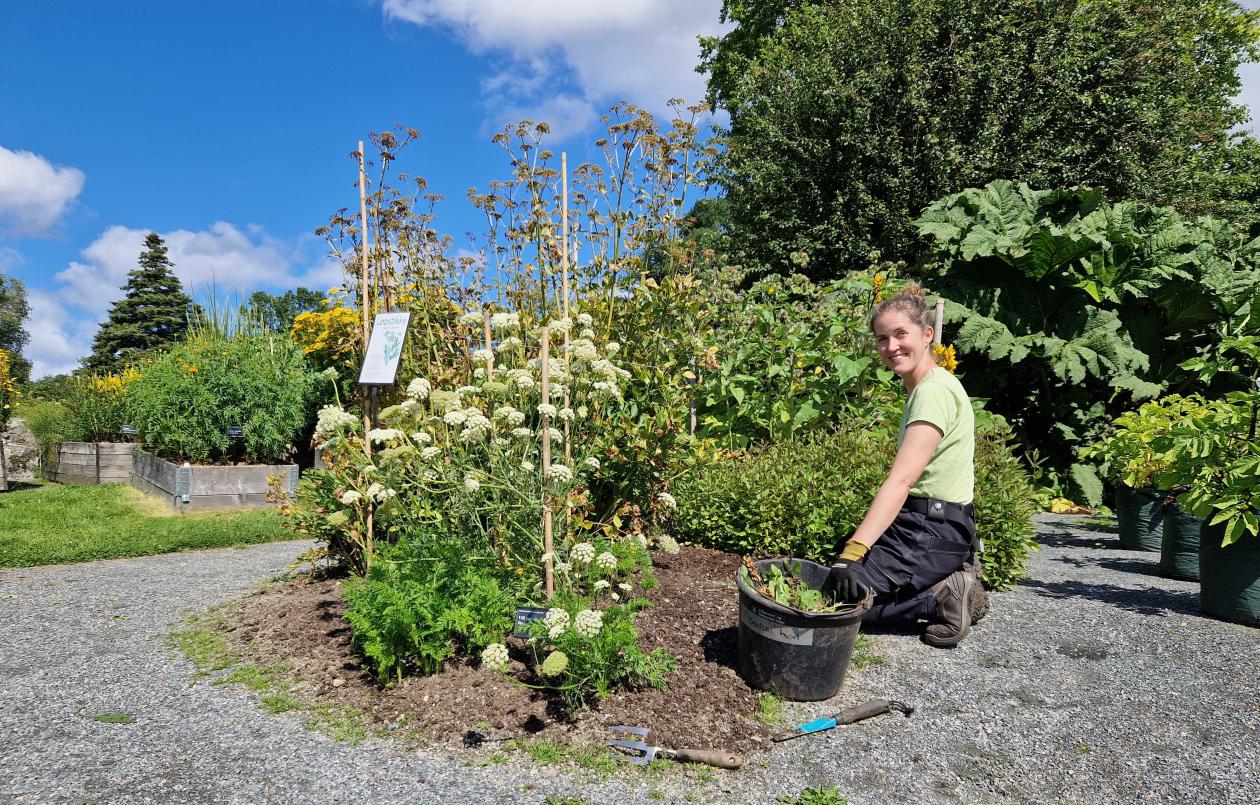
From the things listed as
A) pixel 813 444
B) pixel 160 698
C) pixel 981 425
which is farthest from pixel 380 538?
pixel 981 425

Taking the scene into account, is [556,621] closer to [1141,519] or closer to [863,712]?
[863,712]

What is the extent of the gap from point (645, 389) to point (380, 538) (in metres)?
1.74

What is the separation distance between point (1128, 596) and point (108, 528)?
7.94 meters

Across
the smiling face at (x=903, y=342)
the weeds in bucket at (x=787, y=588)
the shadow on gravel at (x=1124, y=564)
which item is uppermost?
the smiling face at (x=903, y=342)

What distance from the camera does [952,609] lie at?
10.0ft

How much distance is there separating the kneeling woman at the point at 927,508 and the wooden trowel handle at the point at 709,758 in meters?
0.89

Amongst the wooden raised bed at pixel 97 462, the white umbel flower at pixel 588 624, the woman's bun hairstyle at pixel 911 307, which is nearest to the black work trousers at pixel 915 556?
the woman's bun hairstyle at pixel 911 307

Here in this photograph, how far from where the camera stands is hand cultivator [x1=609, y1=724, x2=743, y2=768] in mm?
2113

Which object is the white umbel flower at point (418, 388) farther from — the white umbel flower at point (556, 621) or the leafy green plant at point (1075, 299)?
the leafy green plant at point (1075, 299)

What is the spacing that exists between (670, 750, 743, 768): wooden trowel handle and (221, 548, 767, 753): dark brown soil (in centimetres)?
6

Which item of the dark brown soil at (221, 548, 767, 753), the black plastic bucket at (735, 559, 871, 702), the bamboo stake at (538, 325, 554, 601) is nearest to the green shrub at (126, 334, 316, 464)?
the dark brown soil at (221, 548, 767, 753)

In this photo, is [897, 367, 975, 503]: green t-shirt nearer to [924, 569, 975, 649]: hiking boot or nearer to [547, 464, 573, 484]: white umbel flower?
[924, 569, 975, 649]: hiking boot

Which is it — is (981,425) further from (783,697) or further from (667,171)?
(783,697)

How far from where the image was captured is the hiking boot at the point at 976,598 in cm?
314
